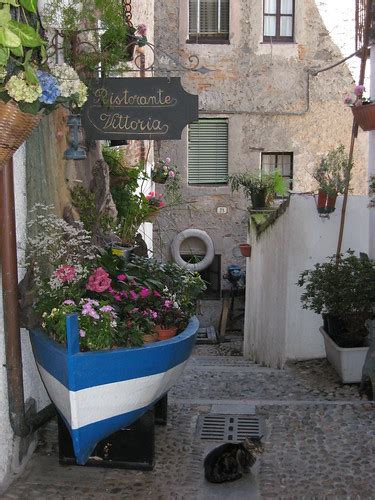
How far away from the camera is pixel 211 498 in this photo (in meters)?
3.81

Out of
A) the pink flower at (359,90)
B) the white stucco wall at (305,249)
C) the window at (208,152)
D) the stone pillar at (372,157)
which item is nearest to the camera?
the pink flower at (359,90)

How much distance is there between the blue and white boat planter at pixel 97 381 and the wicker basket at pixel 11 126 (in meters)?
1.00

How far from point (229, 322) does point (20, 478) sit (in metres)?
11.5

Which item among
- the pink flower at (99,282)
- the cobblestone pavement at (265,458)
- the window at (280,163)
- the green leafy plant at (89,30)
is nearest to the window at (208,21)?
the window at (280,163)

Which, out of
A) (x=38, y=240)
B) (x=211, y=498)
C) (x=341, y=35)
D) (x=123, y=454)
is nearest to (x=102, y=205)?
(x=38, y=240)

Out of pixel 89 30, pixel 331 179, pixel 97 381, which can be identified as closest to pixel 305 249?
pixel 331 179

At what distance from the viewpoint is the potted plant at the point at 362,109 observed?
6.30 metres

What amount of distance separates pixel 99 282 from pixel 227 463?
1.36m

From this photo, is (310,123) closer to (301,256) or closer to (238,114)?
(238,114)

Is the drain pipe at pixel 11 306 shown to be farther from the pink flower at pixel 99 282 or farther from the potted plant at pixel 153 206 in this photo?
the potted plant at pixel 153 206

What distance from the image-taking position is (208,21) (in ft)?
48.1

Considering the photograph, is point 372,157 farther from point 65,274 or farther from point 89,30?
point 65,274

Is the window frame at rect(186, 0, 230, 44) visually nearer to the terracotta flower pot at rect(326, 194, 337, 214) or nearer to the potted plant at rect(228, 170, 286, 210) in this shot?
the potted plant at rect(228, 170, 286, 210)

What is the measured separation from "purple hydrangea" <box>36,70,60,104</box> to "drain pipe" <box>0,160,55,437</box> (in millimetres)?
655
